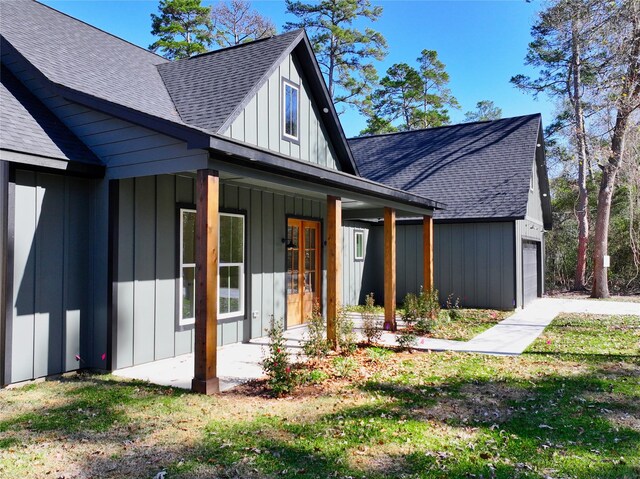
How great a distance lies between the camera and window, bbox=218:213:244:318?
7703 mm

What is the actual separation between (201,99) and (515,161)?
989 cm

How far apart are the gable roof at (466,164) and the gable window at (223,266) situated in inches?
276

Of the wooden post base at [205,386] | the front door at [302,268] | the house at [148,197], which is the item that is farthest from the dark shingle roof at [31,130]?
the front door at [302,268]

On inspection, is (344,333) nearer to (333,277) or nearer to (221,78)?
(333,277)

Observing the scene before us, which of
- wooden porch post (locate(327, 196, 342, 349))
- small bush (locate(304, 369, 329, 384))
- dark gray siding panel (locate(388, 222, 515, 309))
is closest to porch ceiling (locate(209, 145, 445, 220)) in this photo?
wooden porch post (locate(327, 196, 342, 349))

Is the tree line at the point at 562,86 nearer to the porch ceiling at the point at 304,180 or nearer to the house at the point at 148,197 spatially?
the porch ceiling at the point at 304,180

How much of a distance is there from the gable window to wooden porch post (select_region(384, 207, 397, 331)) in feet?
9.04

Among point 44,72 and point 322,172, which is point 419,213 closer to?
point 322,172

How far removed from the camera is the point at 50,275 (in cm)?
556

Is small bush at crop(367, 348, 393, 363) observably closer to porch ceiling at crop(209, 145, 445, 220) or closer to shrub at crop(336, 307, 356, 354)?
shrub at crop(336, 307, 356, 354)

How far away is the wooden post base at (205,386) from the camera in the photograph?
4.99 metres

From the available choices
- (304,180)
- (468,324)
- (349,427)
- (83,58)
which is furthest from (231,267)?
(468,324)

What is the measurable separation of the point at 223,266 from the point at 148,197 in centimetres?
184

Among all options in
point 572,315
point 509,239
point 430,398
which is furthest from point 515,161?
point 430,398
